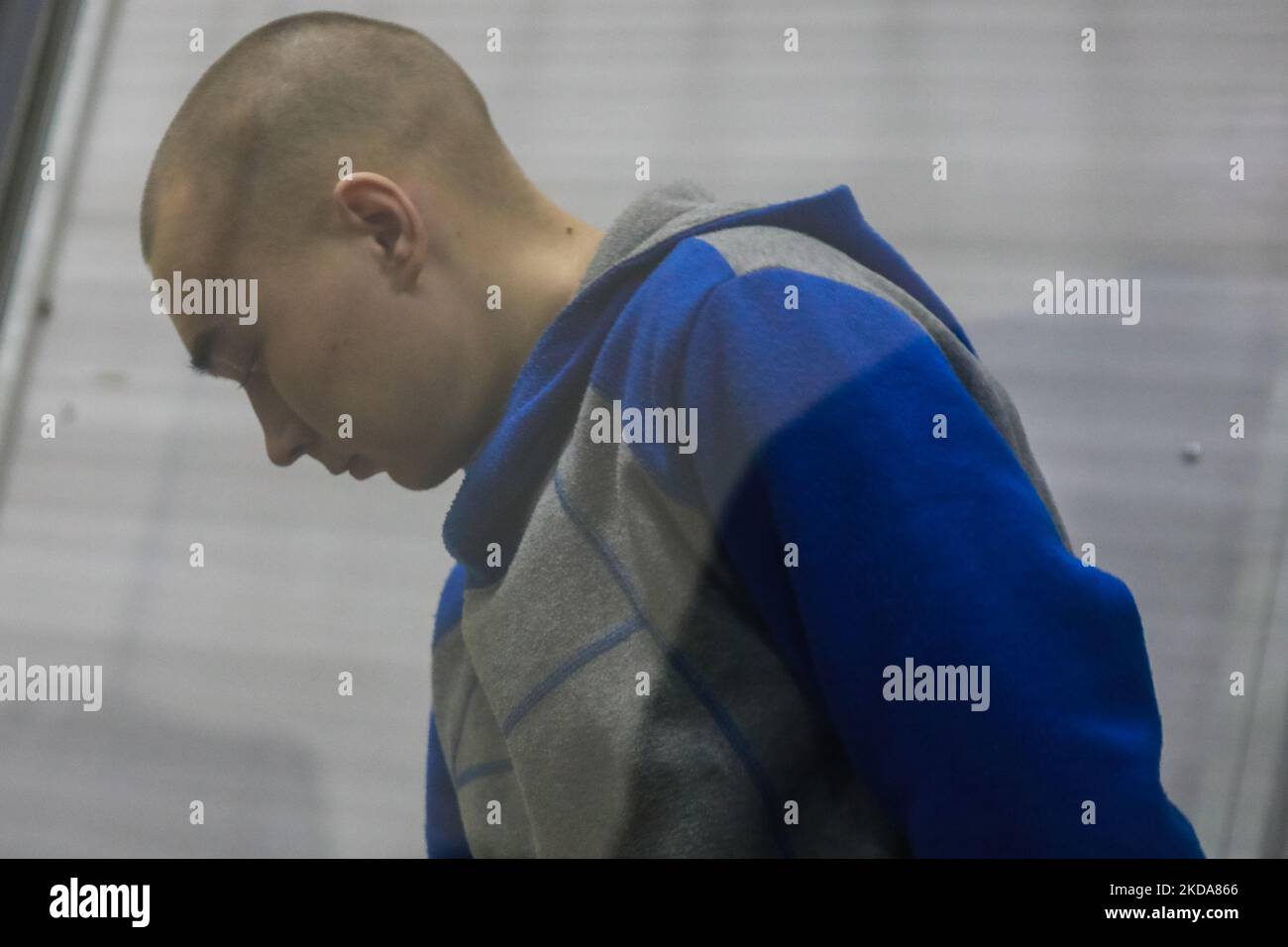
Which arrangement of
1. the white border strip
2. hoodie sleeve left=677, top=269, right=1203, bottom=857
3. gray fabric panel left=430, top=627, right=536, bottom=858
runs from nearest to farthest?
hoodie sleeve left=677, top=269, right=1203, bottom=857 < gray fabric panel left=430, top=627, right=536, bottom=858 < the white border strip

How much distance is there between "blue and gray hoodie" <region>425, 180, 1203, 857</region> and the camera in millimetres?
574

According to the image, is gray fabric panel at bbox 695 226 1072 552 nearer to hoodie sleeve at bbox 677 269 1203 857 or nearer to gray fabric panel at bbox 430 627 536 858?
hoodie sleeve at bbox 677 269 1203 857

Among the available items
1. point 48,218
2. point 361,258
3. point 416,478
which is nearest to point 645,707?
point 416,478

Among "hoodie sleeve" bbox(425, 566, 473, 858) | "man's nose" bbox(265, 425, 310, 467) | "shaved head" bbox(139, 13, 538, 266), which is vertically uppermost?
"shaved head" bbox(139, 13, 538, 266)

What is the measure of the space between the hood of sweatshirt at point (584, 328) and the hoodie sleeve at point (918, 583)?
2.7 inches

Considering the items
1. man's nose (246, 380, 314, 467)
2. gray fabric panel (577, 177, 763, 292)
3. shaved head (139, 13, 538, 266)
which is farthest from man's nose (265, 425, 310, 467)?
gray fabric panel (577, 177, 763, 292)

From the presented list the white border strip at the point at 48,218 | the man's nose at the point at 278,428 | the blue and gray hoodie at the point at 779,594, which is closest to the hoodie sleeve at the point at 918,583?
the blue and gray hoodie at the point at 779,594

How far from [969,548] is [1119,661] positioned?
4.2 inches

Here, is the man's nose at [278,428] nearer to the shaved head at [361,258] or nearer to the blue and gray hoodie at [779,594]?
the shaved head at [361,258]

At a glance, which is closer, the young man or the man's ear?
the young man

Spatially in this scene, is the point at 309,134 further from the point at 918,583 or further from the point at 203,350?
the point at 918,583

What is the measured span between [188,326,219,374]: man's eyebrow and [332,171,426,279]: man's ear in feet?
0.41

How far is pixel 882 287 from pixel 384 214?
33 cm
